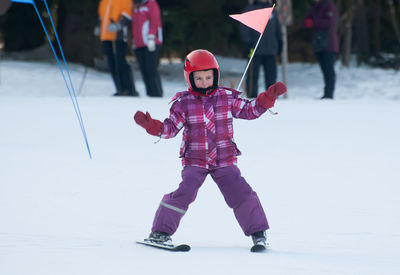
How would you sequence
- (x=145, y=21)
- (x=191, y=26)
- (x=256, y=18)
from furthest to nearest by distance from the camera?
(x=191, y=26) → (x=145, y=21) → (x=256, y=18)

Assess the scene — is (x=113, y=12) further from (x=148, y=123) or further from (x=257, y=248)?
(x=257, y=248)

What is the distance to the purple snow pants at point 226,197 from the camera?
370 centimetres

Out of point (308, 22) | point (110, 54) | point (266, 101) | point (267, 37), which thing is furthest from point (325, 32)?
point (266, 101)

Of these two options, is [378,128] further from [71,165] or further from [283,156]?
[71,165]

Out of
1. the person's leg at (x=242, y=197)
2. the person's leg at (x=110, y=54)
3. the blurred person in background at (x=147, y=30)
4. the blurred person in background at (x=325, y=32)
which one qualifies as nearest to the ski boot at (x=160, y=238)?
the person's leg at (x=242, y=197)

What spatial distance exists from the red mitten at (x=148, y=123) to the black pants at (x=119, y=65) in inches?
268

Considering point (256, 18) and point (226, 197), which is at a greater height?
point (256, 18)

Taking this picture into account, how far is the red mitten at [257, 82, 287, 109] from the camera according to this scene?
361 cm

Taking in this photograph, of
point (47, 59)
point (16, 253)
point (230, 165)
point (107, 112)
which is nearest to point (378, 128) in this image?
point (107, 112)

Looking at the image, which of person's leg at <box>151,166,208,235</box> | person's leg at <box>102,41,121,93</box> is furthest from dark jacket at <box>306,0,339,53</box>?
person's leg at <box>151,166,208,235</box>

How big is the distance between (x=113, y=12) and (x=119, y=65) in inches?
28.4

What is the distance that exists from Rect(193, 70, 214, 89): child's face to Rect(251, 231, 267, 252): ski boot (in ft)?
2.45

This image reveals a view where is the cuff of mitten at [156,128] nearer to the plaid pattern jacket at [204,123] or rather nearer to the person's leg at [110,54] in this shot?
the plaid pattern jacket at [204,123]

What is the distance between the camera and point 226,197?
3781 mm
